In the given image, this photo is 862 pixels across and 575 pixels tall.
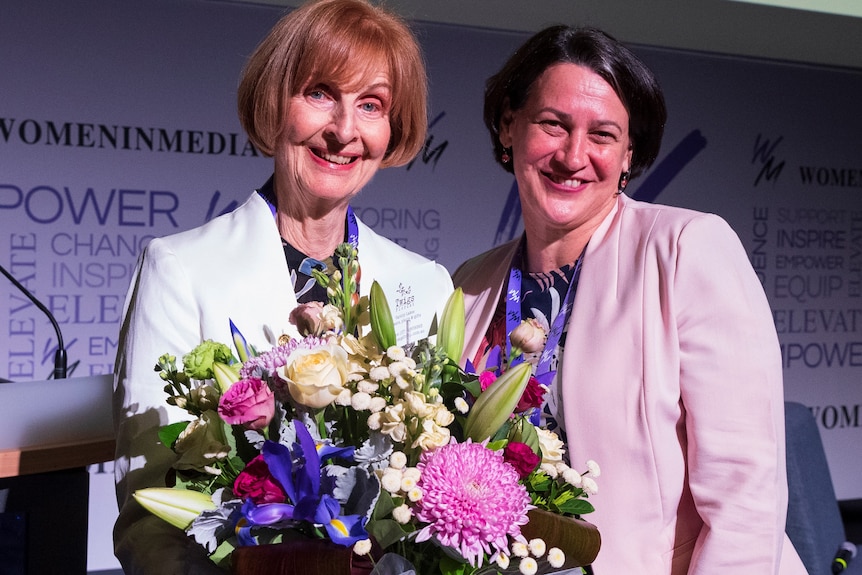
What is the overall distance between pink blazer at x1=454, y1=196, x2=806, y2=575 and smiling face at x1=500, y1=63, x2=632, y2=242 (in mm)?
211

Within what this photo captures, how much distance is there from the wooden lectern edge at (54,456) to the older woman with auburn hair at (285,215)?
24cm

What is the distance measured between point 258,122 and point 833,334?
4.74 metres

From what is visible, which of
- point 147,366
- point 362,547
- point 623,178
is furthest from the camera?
point 623,178

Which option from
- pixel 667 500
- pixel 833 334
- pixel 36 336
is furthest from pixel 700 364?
pixel 833 334

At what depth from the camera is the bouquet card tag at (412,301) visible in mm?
995

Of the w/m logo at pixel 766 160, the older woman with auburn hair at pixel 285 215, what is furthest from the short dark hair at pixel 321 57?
→ the w/m logo at pixel 766 160

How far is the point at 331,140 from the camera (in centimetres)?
148

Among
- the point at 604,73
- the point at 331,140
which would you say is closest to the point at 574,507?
the point at 331,140

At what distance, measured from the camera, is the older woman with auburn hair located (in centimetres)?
128

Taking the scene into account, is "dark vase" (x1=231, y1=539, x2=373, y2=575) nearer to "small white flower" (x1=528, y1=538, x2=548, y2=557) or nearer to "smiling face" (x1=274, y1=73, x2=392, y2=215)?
"small white flower" (x1=528, y1=538, x2=548, y2=557)

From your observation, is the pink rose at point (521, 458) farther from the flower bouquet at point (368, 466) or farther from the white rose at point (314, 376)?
the white rose at point (314, 376)

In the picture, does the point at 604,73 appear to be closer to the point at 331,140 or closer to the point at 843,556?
the point at 331,140

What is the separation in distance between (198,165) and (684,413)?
3082mm

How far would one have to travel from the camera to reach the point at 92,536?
3.98 m
